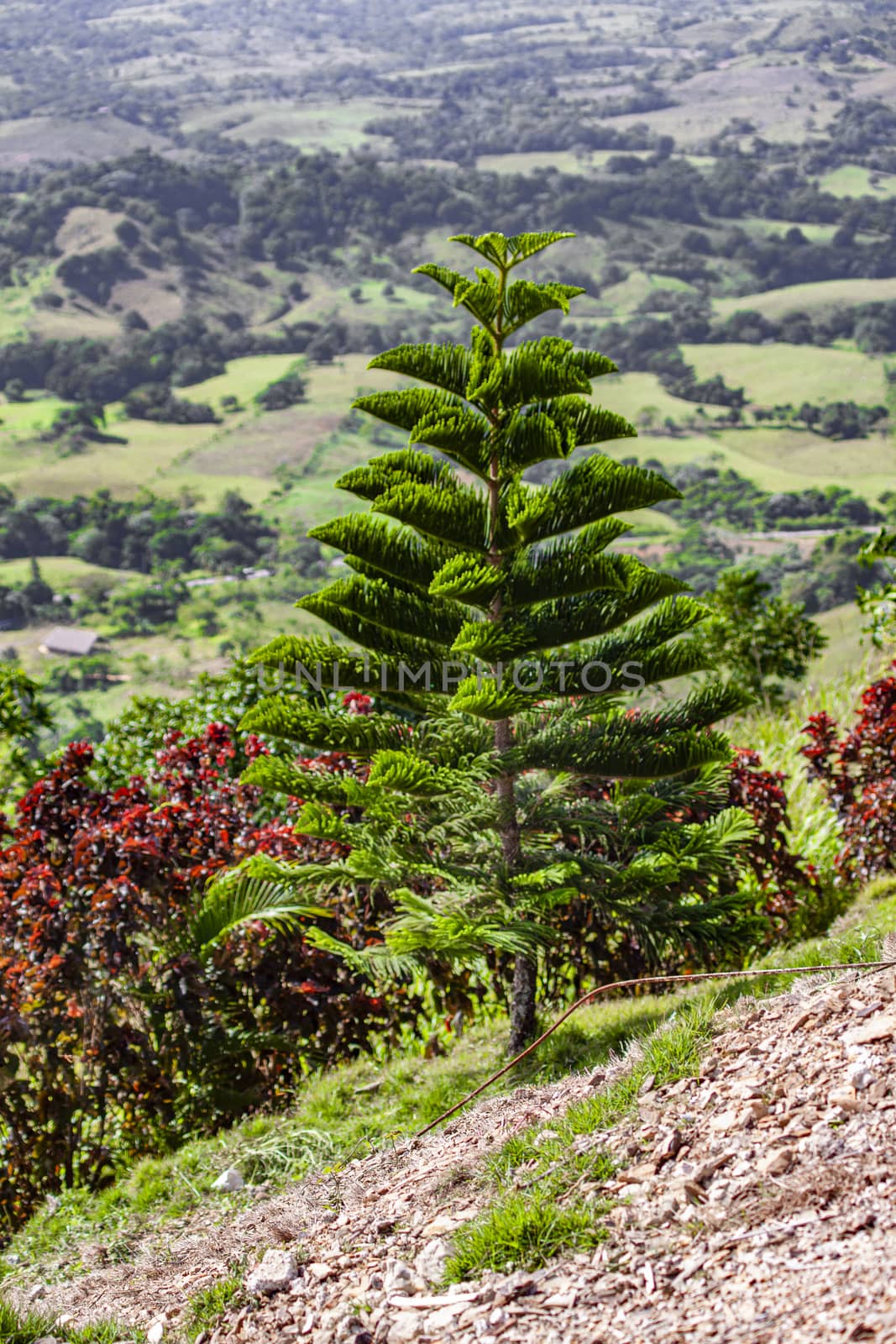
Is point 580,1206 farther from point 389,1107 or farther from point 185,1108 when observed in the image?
point 185,1108

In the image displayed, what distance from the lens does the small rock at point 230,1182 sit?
346 centimetres

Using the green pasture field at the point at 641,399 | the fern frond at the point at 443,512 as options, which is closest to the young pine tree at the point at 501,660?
the fern frond at the point at 443,512

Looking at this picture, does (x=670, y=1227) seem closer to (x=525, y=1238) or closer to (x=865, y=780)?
(x=525, y=1238)

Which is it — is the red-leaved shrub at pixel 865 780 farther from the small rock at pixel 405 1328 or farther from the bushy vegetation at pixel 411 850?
the small rock at pixel 405 1328

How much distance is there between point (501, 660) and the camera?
3.46m

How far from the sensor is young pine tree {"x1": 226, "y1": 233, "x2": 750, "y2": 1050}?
3438 mm

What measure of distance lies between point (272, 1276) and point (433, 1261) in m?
0.41

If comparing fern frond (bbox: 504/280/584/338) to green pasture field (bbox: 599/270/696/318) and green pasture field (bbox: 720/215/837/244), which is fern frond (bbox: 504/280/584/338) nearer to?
green pasture field (bbox: 599/270/696/318)

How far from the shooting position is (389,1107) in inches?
145

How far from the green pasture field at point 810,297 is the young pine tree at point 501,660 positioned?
89893mm

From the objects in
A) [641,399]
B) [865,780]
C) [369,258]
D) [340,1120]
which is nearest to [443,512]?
[340,1120]

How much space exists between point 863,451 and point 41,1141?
68106 millimetres

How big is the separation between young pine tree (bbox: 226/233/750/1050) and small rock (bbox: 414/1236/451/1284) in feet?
3.04

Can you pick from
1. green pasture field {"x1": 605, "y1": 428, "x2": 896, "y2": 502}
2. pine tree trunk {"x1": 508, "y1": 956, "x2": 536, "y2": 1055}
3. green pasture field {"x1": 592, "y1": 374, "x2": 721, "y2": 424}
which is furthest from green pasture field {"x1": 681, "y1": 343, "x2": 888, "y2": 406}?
pine tree trunk {"x1": 508, "y1": 956, "x2": 536, "y2": 1055}
